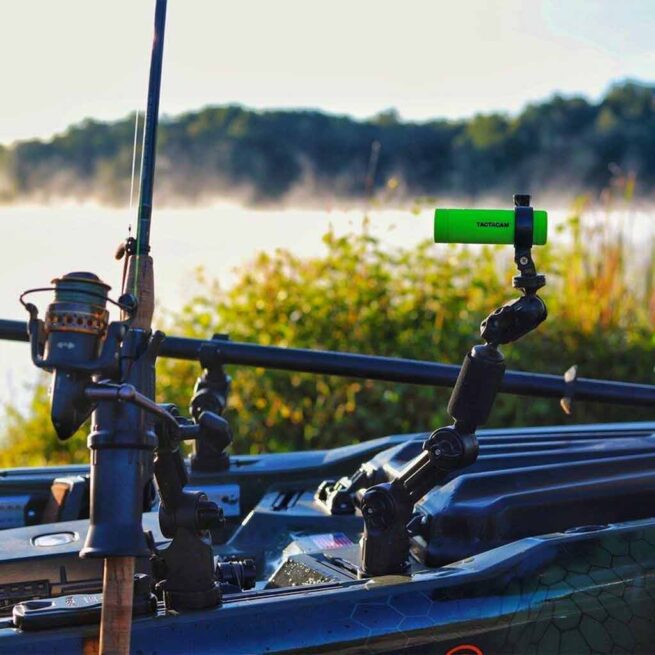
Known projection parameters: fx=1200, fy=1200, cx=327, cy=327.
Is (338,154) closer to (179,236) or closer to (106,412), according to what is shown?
(179,236)

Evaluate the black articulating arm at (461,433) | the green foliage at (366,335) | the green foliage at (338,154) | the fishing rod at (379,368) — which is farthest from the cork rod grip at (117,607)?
the green foliage at (338,154)

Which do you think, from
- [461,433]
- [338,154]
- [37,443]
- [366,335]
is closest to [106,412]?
[461,433]

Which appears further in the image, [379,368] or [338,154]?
[338,154]

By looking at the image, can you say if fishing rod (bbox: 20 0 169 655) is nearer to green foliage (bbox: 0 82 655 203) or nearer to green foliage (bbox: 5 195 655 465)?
green foliage (bbox: 5 195 655 465)

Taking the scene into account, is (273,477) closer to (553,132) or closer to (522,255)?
(522,255)

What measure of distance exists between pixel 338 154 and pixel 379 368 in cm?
868

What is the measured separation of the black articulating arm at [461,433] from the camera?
97.8 inches

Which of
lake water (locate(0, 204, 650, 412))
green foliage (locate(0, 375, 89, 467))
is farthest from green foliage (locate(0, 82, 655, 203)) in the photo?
green foliage (locate(0, 375, 89, 467))

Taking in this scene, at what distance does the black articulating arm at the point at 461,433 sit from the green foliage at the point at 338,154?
6942 mm

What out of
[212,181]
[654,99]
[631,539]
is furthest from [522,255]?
[654,99]

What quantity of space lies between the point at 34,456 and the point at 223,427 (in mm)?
4115

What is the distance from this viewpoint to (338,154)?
12062mm

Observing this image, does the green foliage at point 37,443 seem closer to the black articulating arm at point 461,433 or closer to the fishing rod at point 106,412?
the black articulating arm at point 461,433

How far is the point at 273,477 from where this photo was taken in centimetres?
364
